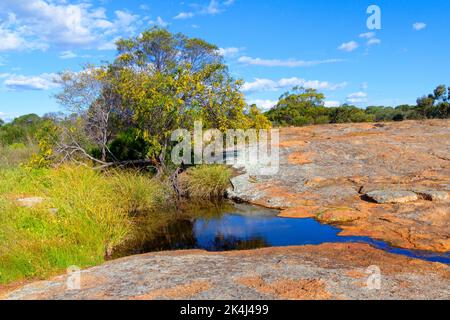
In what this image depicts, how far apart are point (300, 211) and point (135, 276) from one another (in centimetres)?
583

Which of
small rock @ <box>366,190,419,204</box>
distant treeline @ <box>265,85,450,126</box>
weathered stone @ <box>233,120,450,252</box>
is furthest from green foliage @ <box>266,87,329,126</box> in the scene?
small rock @ <box>366,190,419,204</box>

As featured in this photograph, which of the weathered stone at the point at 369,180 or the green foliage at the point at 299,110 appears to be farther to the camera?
the green foliage at the point at 299,110

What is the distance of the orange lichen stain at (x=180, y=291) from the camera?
4859mm

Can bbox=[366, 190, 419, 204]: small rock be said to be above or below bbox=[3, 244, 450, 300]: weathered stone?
above

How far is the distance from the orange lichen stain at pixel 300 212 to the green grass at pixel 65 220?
3.91 m

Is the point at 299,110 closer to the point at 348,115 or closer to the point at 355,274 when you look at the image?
the point at 348,115

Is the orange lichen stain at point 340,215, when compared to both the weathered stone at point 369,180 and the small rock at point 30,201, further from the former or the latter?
the small rock at point 30,201

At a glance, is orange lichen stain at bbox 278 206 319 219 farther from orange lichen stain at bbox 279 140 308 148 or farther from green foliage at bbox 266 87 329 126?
green foliage at bbox 266 87 329 126

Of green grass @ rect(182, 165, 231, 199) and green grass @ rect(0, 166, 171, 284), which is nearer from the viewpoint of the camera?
green grass @ rect(0, 166, 171, 284)

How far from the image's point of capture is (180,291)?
500 centimetres

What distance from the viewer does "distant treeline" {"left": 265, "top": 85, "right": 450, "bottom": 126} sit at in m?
Answer: 31.8

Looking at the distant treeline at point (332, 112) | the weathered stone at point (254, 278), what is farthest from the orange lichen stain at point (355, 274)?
the distant treeline at point (332, 112)

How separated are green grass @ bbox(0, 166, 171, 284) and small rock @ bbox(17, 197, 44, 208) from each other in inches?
6.8

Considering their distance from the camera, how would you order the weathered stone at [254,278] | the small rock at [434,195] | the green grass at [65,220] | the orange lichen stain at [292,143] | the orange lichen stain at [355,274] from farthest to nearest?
the orange lichen stain at [292,143] → the small rock at [434,195] → the green grass at [65,220] → the orange lichen stain at [355,274] → the weathered stone at [254,278]
